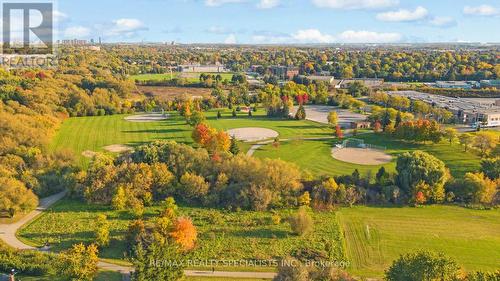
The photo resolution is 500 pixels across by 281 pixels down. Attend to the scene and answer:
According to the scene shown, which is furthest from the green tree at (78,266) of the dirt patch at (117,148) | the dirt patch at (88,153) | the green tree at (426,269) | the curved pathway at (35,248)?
the dirt patch at (117,148)

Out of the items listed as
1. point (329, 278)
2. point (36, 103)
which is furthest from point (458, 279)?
point (36, 103)

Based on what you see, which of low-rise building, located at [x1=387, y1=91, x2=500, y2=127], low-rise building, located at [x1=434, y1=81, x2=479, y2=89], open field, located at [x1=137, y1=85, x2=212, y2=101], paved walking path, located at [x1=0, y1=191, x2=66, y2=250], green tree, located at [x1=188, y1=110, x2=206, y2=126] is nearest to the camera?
paved walking path, located at [x1=0, y1=191, x2=66, y2=250]

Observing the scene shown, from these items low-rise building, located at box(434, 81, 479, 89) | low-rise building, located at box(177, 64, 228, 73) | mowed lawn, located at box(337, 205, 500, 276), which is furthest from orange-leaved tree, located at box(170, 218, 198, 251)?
low-rise building, located at box(177, 64, 228, 73)

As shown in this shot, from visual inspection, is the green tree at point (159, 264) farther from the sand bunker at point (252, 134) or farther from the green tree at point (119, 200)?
the sand bunker at point (252, 134)

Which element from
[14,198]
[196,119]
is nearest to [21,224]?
[14,198]

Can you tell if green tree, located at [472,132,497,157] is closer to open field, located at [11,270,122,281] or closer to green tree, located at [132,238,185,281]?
green tree, located at [132,238,185,281]

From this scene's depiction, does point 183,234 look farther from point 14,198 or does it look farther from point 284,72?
point 284,72
